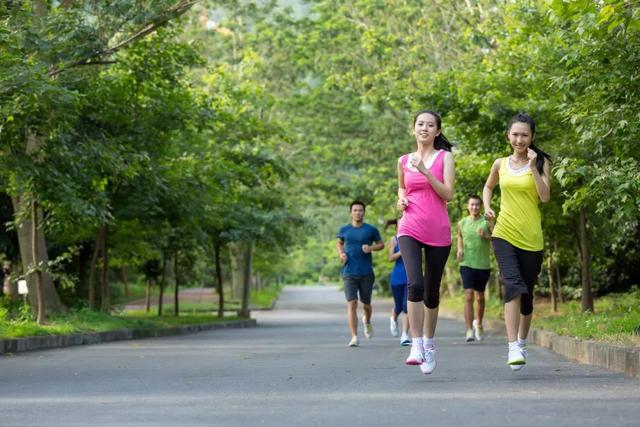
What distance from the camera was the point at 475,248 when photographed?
52.2ft

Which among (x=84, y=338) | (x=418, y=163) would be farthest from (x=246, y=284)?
(x=418, y=163)

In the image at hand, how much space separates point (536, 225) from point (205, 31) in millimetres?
43017

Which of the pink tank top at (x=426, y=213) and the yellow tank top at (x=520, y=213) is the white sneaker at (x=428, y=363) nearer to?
the pink tank top at (x=426, y=213)

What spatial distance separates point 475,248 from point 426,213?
→ 6.29 meters

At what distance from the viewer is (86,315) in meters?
22.7

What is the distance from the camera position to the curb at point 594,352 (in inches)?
404

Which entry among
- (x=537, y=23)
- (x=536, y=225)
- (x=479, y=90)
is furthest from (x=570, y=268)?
(x=536, y=225)

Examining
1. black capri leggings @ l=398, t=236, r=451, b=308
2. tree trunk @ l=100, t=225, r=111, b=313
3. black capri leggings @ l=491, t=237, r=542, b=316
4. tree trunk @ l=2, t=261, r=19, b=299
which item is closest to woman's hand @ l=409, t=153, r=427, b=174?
black capri leggings @ l=398, t=236, r=451, b=308

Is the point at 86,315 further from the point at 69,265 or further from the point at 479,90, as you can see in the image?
the point at 69,265

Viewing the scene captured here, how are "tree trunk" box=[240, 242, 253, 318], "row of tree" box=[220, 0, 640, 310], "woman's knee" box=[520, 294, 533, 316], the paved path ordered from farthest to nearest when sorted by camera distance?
"tree trunk" box=[240, 242, 253, 318]
"row of tree" box=[220, 0, 640, 310]
"woman's knee" box=[520, 294, 533, 316]
the paved path

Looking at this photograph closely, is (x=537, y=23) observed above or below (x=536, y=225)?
above

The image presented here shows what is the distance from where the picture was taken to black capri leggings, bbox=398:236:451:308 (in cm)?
977

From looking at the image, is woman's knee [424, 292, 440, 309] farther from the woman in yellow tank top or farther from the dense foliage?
the dense foliage

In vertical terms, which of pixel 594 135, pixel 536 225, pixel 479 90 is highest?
pixel 479 90
